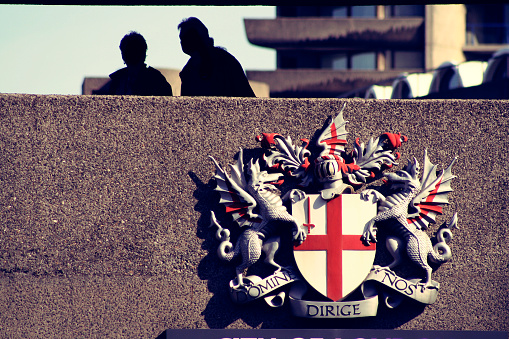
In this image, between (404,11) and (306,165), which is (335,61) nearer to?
(404,11)

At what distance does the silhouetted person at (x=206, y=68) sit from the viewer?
469cm

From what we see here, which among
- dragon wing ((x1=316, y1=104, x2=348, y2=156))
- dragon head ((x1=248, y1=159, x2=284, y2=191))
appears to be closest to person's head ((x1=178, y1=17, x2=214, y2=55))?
dragon head ((x1=248, y1=159, x2=284, y2=191))

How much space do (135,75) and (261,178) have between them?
→ 1164 mm

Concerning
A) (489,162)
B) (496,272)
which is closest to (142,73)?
(489,162)

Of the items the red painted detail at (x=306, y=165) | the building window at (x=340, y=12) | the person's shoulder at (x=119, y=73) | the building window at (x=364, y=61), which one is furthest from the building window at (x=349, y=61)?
the red painted detail at (x=306, y=165)

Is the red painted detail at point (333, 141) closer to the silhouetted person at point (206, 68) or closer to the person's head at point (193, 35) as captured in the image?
the silhouetted person at point (206, 68)

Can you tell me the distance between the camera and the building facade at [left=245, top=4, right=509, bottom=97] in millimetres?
34438

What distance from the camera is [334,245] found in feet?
14.7

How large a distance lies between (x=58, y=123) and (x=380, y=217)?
2.13 m

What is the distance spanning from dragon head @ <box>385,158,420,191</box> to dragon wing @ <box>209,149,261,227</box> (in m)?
0.88

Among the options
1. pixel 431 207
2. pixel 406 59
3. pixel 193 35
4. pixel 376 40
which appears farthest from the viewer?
pixel 406 59

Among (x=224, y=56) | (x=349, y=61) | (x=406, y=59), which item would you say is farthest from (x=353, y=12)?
(x=224, y=56)

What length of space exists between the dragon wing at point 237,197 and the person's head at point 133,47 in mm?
953

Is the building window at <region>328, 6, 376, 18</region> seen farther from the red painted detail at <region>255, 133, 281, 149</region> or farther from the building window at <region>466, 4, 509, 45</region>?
the red painted detail at <region>255, 133, 281, 149</region>
